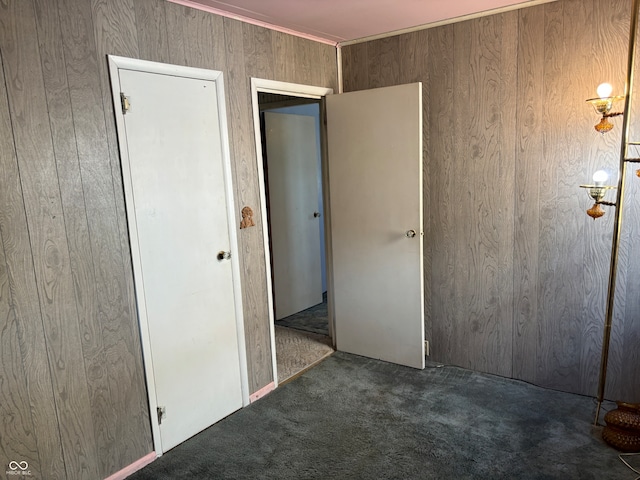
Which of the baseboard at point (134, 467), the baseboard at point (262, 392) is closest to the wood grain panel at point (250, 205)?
the baseboard at point (262, 392)

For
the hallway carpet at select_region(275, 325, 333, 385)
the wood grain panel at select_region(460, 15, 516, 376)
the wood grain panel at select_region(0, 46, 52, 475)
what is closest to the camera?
the wood grain panel at select_region(0, 46, 52, 475)

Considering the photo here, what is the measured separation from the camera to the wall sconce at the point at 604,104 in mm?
2312

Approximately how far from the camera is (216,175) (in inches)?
104

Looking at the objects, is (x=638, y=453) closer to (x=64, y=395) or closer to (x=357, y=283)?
(x=357, y=283)

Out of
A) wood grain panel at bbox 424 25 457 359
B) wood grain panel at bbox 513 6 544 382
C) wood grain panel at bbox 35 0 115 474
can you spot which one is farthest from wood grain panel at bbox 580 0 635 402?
wood grain panel at bbox 35 0 115 474

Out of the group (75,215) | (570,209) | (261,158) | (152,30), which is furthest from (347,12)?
(75,215)

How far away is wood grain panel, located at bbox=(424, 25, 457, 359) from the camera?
10.00 ft

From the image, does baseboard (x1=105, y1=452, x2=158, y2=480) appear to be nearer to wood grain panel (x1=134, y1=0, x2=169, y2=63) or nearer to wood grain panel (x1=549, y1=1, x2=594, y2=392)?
wood grain panel (x1=134, y1=0, x2=169, y2=63)

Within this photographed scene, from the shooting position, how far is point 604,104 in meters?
2.36

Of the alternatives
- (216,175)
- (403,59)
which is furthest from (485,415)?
(403,59)

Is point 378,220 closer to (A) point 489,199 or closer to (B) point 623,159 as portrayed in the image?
(A) point 489,199

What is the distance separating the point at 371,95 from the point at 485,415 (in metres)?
2.13

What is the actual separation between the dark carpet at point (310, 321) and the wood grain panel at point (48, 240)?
7.37 ft

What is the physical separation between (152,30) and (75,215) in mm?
984
